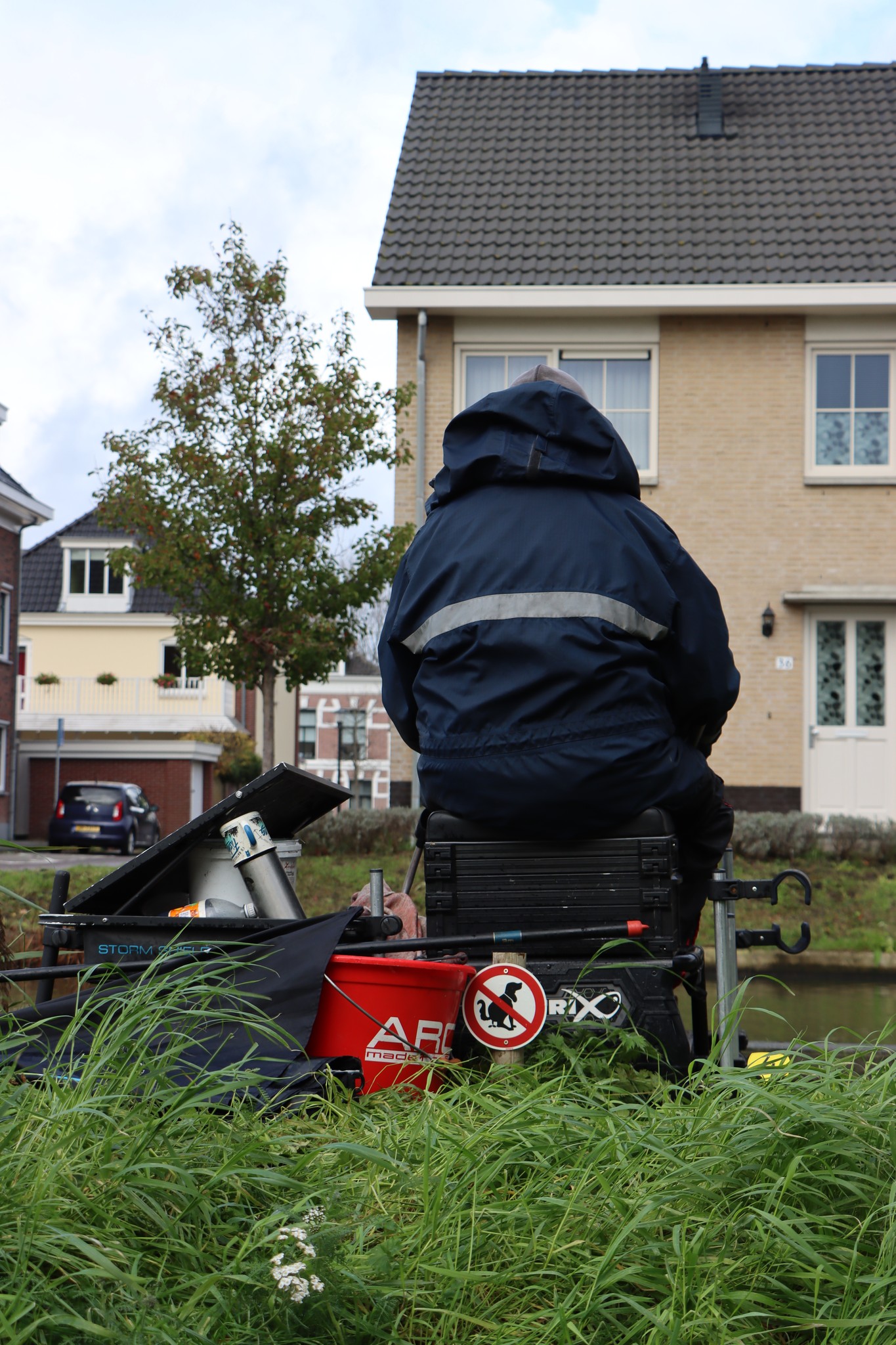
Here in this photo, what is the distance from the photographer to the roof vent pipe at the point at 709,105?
18.7 metres

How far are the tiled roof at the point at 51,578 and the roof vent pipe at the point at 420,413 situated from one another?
104ft

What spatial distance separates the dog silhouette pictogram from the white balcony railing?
41395 millimetres

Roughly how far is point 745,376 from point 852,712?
4493 mm

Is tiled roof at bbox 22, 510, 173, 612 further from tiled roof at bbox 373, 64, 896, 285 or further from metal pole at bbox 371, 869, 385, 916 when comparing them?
metal pole at bbox 371, 869, 385, 916

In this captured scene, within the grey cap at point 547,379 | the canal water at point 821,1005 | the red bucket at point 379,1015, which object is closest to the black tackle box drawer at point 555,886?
the red bucket at point 379,1015

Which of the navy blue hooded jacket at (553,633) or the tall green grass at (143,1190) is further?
the navy blue hooded jacket at (553,633)

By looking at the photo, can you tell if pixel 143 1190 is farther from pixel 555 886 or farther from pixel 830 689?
pixel 830 689

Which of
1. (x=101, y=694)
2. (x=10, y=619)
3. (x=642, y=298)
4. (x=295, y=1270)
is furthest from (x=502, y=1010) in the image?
(x=101, y=694)

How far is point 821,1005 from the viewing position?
25.2 ft

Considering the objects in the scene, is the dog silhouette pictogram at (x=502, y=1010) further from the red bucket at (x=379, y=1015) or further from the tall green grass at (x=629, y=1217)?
the tall green grass at (x=629, y=1217)

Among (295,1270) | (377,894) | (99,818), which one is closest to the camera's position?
(295,1270)

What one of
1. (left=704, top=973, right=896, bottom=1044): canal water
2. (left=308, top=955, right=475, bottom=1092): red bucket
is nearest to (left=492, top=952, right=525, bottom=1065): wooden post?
(left=308, top=955, right=475, bottom=1092): red bucket

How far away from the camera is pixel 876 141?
59.5 feet

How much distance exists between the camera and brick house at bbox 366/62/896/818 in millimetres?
16250
